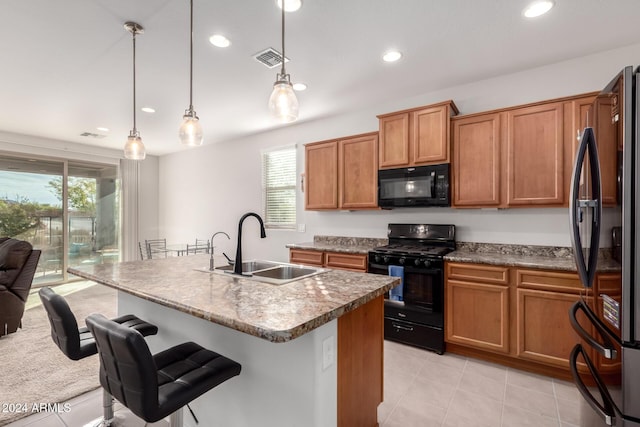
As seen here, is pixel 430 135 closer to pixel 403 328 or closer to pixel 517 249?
pixel 517 249

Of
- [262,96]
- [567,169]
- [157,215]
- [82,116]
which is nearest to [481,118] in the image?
[567,169]

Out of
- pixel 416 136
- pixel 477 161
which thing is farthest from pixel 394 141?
pixel 477 161

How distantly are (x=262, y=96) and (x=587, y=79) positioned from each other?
3.27 metres

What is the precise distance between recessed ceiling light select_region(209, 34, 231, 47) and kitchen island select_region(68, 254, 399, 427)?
1.87m

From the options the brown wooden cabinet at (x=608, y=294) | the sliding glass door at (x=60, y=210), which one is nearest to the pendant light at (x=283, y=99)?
the brown wooden cabinet at (x=608, y=294)

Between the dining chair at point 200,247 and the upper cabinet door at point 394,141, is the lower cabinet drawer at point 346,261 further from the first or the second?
the dining chair at point 200,247

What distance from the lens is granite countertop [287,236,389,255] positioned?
355 centimetres

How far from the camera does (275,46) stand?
2541 millimetres

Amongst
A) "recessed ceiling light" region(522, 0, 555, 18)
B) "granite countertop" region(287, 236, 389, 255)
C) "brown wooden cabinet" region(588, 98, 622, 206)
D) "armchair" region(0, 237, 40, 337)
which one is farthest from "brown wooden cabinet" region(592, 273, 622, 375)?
"armchair" region(0, 237, 40, 337)

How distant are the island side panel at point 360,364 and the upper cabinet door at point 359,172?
1984 millimetres

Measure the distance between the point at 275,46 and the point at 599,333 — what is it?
2848 mm

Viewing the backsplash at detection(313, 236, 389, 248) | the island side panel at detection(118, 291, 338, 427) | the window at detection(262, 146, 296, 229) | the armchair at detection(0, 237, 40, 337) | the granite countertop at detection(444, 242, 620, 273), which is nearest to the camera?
the island side panel at detection(118, 291, 338, 427)

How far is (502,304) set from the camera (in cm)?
259

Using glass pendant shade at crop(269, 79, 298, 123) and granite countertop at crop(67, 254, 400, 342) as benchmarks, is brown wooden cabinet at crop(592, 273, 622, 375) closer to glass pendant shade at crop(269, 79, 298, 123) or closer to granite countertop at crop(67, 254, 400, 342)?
granite countertop at crop(67, 254, 400, 342)
